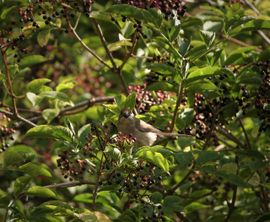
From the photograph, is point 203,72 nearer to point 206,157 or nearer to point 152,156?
point 206,157

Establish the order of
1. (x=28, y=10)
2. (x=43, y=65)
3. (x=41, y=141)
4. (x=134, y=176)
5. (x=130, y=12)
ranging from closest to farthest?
1. (x=134, y=176)
2. (x=130, y=12)
3. (x=28, y=10)
4. (x=41, y=141)
5. (x=43, y=65)

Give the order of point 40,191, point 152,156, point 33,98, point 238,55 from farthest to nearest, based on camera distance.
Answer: point 33,98 → point 238,55 → point 40,191 → point 152,156

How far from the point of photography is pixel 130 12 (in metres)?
3.33

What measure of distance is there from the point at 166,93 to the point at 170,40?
0.64 meters

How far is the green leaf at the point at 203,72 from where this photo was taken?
323 cm

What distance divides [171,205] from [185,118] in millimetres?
523

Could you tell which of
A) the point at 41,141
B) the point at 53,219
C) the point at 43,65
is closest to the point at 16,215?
the point at 53,219

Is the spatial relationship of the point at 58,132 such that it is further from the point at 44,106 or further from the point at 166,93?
the point at 44,106

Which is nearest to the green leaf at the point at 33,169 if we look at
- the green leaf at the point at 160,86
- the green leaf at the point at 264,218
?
the green leaf at the point at 160,86

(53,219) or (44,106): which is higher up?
(44,106)

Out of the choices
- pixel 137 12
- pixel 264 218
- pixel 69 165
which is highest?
pixel 137 12

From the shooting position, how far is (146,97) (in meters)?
3.74

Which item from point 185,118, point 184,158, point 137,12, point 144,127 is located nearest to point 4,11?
point 137,12

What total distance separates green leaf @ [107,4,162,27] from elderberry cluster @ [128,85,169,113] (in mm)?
442
